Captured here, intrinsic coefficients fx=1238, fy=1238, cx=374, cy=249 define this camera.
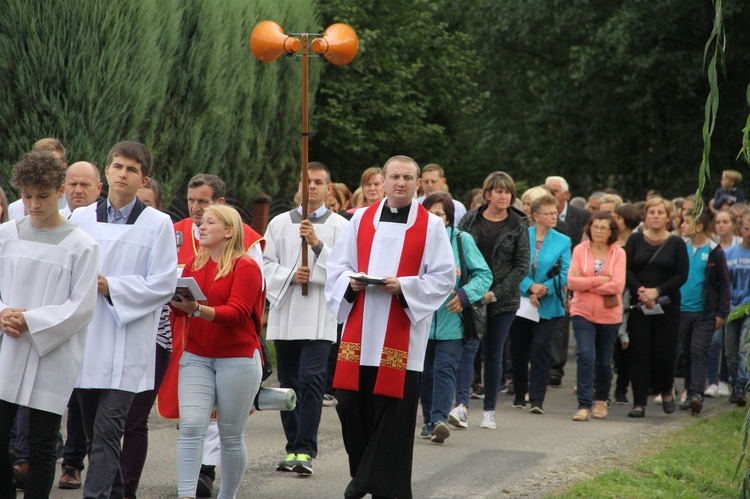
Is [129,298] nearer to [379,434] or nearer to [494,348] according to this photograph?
[379,434]

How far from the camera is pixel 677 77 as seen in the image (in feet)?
101

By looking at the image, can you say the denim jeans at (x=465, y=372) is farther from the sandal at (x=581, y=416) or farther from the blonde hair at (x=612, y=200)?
the blonde hair at (x=612, y=200)

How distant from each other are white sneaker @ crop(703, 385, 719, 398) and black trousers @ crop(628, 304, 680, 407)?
4.98ft

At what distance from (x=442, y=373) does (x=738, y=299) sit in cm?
490

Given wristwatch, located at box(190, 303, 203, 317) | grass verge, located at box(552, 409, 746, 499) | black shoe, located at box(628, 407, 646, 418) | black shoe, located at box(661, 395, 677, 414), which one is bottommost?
grass verge, located at box(552, 409, 746, 499)

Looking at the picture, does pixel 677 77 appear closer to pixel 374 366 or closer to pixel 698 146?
pixel 698 146

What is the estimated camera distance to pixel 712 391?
14172 mm

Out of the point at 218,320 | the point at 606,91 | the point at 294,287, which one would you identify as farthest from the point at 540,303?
the point at 606,91

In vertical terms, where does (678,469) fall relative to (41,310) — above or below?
below

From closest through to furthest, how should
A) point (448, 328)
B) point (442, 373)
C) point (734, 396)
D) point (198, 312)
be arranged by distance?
point (198, 312) < point (442, 373) < point (448, 328) < point (734, 396)

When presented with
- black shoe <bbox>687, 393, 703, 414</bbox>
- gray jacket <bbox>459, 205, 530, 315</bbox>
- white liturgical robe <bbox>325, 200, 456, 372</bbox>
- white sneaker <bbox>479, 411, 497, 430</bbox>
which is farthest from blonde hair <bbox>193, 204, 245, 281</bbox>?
black shoe <bbox>687, 393, 703, 414</bbox>

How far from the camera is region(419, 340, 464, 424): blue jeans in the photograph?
10.1m

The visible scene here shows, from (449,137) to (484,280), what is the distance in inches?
1052

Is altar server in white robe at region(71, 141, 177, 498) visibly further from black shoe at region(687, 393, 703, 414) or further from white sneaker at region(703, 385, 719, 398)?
white sneaker at region(703, 385, 719, 398)
